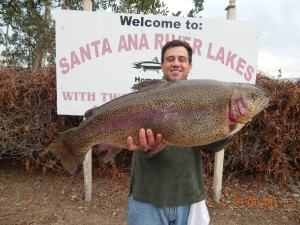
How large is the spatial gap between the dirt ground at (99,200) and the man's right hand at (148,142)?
278 centimetres

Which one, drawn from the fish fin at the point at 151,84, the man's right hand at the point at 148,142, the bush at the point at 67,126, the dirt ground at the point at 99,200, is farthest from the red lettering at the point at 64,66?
the man's right hand at the point at 148,142

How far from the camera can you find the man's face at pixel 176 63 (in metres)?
2.59

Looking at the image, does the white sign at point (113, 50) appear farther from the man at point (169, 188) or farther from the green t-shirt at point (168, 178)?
the green t-shirt at point (168, 178)

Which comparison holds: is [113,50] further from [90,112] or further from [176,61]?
[90,112]

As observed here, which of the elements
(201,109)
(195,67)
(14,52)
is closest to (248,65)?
(195,67)

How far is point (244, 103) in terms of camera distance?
7.19 ft

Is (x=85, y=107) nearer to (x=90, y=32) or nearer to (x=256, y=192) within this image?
(x=90, y=32)

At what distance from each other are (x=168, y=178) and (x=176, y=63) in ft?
3.10

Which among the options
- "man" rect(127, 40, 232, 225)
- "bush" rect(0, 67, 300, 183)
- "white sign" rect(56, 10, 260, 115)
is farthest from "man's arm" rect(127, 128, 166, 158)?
"bush" rect(0, 67, 300, 183)

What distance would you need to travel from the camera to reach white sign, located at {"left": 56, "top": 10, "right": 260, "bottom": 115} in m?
4.55

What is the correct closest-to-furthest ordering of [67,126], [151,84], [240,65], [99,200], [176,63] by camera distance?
1. [151,84]
2. [176,63]
3. [240,65]
4. [99,200]
5. [67,126]

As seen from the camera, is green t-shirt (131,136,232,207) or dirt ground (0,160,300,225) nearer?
green t-shirt (131,136,232,207)

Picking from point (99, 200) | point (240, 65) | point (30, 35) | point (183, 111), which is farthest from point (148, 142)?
point (30, 35)

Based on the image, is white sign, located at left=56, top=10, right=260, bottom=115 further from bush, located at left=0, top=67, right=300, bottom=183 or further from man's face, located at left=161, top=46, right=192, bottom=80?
man's face, located at left=161, top=46, right=192, bottom=80
